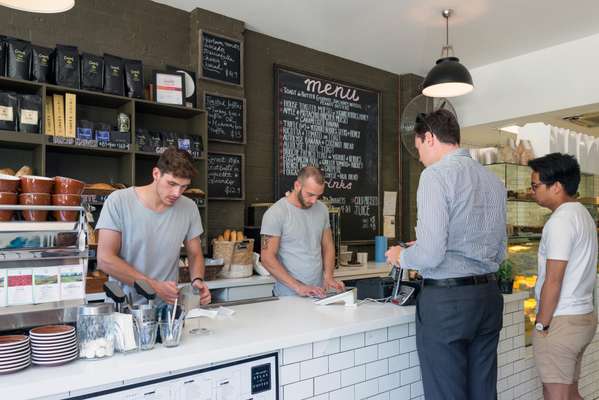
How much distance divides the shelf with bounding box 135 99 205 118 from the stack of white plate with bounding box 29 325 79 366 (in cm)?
225

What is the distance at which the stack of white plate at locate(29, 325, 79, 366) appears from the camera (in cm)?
133

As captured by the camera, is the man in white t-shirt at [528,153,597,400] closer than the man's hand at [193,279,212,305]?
No

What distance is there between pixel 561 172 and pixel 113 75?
2791 mm

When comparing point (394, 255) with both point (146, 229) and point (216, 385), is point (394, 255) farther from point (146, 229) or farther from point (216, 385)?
point (146, 229)

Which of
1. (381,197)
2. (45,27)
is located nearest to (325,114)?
(381,197)

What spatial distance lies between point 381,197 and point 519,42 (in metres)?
2.06

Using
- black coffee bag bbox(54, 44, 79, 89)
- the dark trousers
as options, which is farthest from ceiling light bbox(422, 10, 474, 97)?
black coffee bag bbox(54, 44, 79, 89)

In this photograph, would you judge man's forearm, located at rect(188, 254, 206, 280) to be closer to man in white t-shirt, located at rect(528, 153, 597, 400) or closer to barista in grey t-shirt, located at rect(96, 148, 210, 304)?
barista in grey t-shirt, located at rect(96, 148, 210, 304)

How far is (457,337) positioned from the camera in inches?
70.3

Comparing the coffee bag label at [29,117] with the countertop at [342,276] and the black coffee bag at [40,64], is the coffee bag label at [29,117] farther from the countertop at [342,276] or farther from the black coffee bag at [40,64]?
the countertop at [342,276]

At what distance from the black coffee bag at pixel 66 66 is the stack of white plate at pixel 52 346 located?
2.10m

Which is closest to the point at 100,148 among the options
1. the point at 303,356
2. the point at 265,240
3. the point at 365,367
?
the point at 265,240

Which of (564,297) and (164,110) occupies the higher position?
(164,110)

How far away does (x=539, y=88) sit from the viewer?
15.8ft
